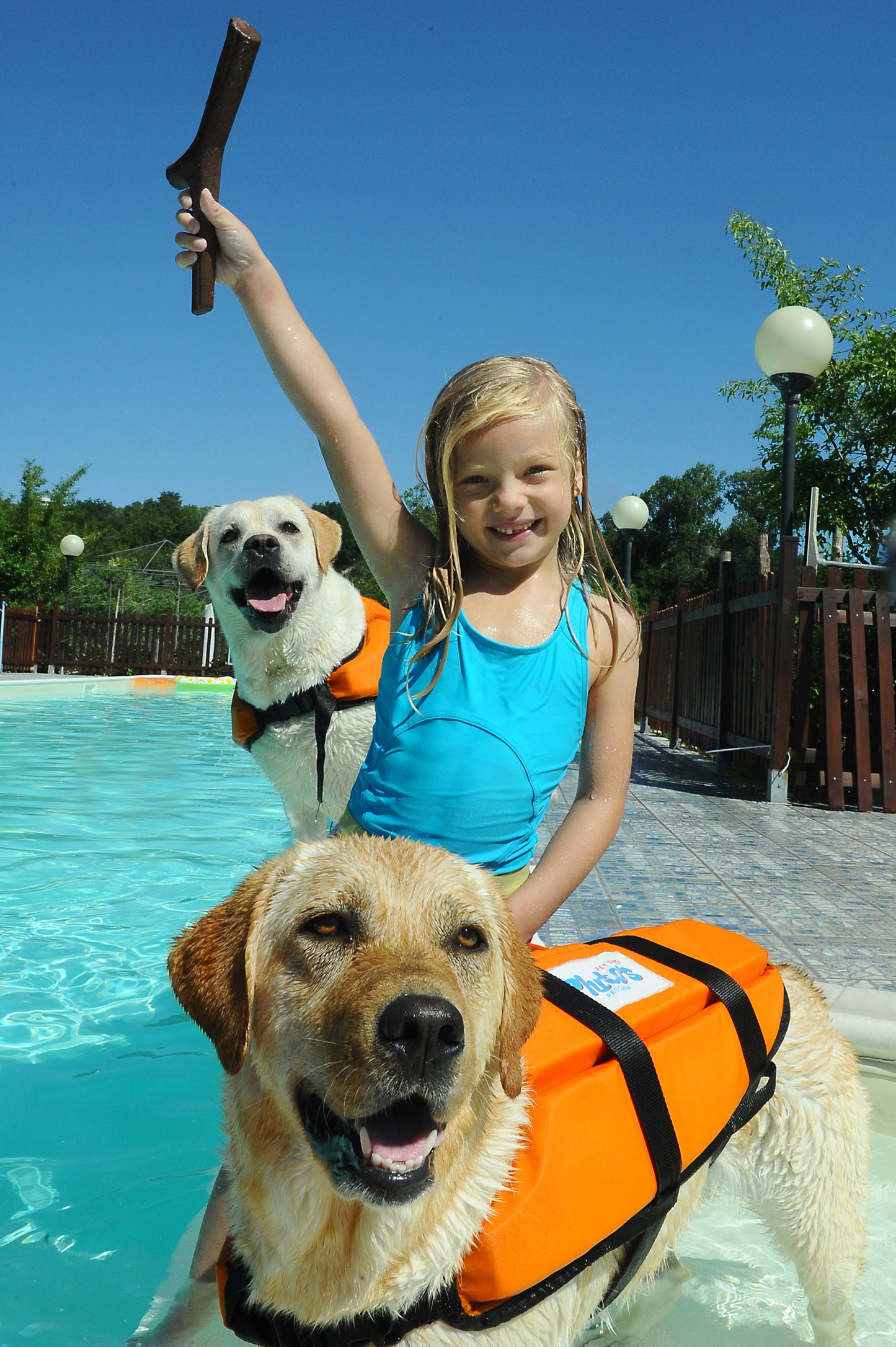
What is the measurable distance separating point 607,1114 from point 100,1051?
10.0ft

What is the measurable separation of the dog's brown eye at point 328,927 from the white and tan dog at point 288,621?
2.99m

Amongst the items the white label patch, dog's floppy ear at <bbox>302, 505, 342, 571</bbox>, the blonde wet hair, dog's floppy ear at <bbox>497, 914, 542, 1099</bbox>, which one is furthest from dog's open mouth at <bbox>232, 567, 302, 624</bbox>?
dog's floppy ear at <bbox>497, 914, 542, 1099</bbox>

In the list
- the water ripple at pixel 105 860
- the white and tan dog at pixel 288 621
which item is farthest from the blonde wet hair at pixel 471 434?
the water ripple at pixel 105 860

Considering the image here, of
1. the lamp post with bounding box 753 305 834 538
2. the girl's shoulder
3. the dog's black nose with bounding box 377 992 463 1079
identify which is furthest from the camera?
the lamp post with bounding box 753 305 834 538

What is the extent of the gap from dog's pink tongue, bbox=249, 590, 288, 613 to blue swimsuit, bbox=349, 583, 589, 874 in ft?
9.25

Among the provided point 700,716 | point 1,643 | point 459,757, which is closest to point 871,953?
point 459,757

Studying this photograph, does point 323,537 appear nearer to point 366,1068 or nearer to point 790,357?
point 366,1068

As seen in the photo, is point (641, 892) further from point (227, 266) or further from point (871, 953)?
point (227, 266)

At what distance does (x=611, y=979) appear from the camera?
8.13 ft

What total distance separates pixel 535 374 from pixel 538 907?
4.65 feet

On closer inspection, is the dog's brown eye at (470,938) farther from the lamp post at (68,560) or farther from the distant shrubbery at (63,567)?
the lamp post at (68,560)

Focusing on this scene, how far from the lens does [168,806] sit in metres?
9.67

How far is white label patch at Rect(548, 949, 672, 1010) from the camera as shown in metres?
2.40

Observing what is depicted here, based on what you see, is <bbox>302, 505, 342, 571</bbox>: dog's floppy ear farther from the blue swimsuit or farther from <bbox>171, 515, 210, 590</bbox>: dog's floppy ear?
the blue swimsuit
